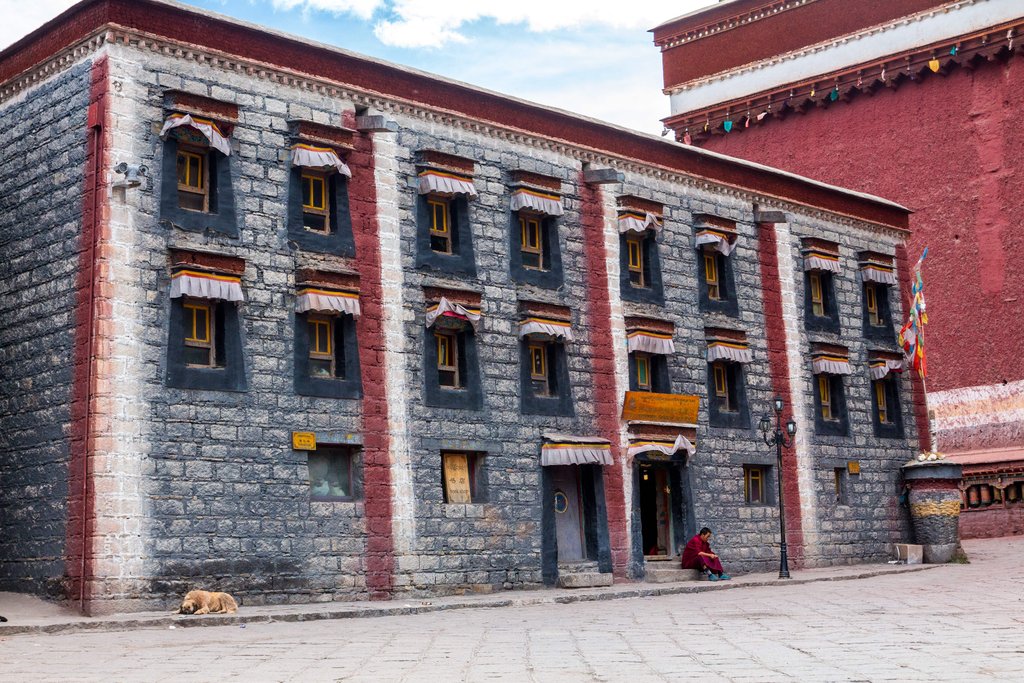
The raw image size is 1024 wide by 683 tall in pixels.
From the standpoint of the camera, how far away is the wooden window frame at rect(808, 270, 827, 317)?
111ft

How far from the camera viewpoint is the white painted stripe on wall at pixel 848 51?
38.9 meters

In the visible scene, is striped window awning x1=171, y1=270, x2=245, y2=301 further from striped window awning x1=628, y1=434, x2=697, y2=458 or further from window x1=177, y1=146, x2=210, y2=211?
striped window awning x1=628, y1=434, x2=697, y2=458

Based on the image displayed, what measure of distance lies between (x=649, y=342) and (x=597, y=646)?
15308mm

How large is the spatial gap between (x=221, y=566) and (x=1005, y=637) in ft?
39.0

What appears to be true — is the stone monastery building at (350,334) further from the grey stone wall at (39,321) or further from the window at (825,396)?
the window at (825,396)

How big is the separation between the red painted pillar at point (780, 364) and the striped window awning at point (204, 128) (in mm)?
14798

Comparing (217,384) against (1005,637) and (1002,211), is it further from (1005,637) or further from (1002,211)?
(1002,211)

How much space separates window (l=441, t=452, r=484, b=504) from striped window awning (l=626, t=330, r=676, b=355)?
4.84 metres

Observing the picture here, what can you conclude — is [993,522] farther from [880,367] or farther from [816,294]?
[816,294]

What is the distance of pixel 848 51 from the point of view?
4159 cm

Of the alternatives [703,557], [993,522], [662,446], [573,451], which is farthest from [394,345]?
[993,522]

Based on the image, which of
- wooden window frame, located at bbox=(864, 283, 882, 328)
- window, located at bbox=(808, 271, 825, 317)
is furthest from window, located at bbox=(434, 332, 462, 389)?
wooden window frame, located at bbox=(864, 283, 882, 328)

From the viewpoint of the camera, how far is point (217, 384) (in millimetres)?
21531

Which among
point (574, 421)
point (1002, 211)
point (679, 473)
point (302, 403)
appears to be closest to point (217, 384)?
point (302, 403)
